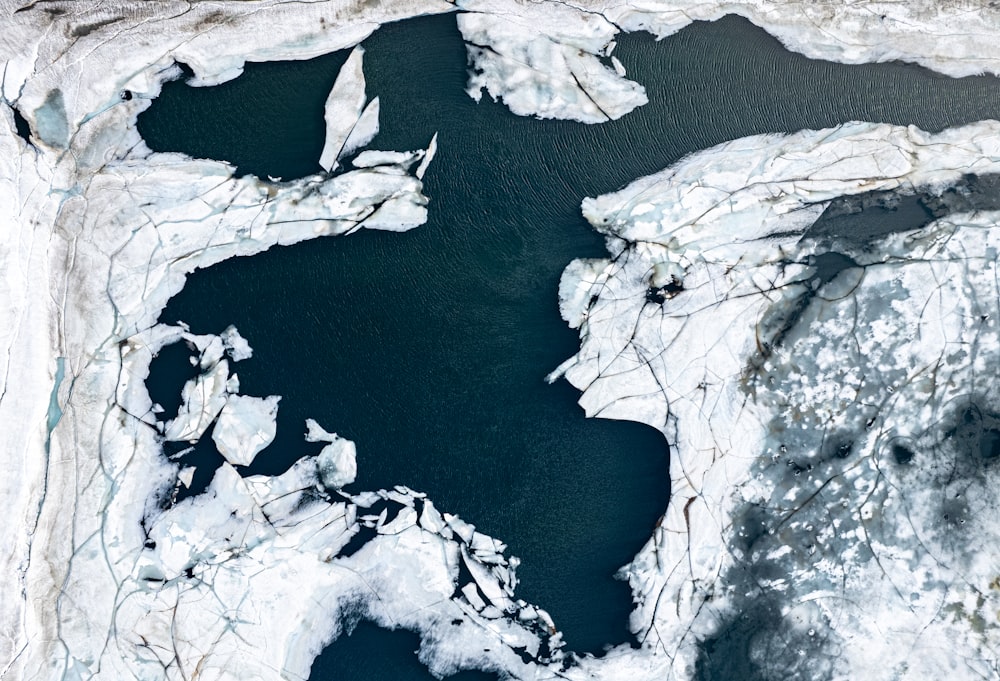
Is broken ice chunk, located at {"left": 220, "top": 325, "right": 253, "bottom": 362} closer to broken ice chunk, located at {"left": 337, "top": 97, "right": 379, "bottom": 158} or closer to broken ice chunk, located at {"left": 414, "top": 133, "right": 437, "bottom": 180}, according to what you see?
broken ice chunk, located at {"left": 337, "top": 97, "right": 379, "bottom": 158}

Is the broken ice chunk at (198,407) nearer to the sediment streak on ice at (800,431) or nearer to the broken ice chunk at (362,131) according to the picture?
the broken ice chunk at (362,131)

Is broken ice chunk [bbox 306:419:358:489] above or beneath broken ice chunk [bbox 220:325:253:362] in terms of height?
beneath

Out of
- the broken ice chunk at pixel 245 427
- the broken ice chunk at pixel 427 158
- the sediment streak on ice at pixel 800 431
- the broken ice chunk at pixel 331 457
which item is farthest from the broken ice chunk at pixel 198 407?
the sediment streak on ice at pixel 800 431

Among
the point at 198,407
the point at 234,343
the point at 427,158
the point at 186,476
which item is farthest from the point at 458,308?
the point at 186,476

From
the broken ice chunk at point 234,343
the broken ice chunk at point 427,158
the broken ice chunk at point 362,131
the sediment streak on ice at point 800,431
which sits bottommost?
the sediment streak on ice at point 800,431

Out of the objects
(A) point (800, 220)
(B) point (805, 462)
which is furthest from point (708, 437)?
(A) point (800, 220)

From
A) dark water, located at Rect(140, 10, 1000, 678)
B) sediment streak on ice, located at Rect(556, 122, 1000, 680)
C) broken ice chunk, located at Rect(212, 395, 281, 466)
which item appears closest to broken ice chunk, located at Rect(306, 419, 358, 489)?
dark water, located at Rect(140, 10, 1000, 678)
